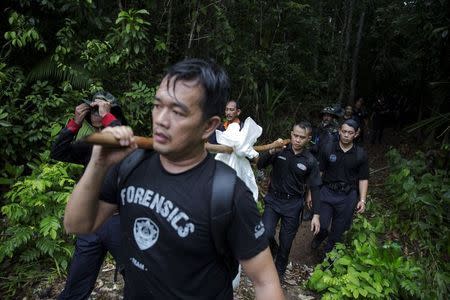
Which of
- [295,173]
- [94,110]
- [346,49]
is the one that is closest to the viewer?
[94,110]

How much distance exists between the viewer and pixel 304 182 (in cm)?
455

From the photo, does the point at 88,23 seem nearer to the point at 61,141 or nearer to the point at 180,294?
the point at 61,141

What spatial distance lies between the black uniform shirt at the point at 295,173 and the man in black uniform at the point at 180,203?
9.72 ft

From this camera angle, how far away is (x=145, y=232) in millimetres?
1555

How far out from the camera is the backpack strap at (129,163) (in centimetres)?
161

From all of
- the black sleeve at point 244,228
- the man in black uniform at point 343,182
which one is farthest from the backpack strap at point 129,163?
the man in black uniform at point 343,182

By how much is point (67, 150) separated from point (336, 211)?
3.66m

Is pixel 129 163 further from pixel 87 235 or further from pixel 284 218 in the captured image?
pixel 284 218

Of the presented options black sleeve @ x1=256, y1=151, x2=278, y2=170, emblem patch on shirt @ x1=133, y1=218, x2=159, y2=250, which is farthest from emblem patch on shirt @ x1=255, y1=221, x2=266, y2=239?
black sleeve @ x1=256, y1=151, x2=278, y2=170

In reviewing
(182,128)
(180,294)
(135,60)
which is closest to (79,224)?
(180,294)

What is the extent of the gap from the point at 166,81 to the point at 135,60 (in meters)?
3.95

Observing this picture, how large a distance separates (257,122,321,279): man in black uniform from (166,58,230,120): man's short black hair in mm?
3009

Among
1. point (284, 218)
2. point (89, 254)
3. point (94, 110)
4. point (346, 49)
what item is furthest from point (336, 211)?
point (346, 49)

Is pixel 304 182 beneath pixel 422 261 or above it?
above
